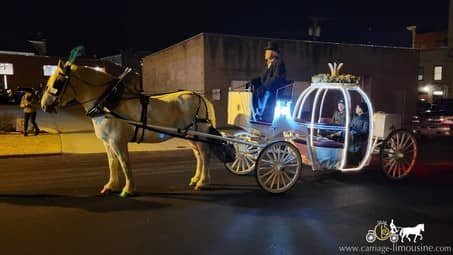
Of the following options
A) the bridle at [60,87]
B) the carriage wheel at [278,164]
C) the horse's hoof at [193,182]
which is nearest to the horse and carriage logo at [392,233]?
the carriage wheel at [278,164]

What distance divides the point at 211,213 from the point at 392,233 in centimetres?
261

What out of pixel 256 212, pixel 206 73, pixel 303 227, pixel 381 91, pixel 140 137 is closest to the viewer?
pixel 303 227

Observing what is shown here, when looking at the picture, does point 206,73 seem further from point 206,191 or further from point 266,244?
point 266,244

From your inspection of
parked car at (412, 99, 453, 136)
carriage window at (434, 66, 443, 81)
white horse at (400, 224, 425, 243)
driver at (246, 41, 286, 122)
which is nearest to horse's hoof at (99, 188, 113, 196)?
driver at (246, 41, 286, 122)

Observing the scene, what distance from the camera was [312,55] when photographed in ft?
74.5

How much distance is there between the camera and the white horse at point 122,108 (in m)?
6.79

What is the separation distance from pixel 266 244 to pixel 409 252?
1767 millimetres

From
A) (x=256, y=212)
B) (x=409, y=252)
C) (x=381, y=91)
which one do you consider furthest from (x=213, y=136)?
(x=381, y=91)

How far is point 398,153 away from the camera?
27.5ft

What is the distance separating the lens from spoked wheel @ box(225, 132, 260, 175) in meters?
8.52

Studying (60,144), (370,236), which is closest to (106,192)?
(370,236)

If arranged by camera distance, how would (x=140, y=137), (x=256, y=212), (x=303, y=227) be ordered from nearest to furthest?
(x=303, y=227)
(x=256, y=212)
(x=140, y=137)

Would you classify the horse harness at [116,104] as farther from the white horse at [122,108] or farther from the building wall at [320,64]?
the building wall at [320,64]

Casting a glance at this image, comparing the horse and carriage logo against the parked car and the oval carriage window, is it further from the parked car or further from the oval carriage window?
the parked car
